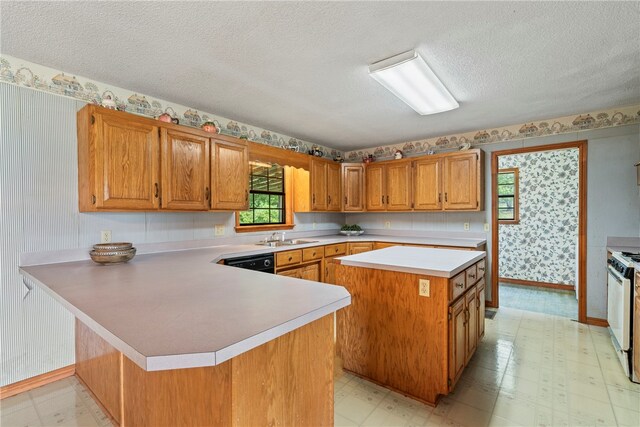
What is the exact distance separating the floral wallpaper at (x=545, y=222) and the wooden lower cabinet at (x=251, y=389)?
4.89 m

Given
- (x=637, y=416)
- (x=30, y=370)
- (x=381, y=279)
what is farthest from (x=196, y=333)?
(x=637, y=416)

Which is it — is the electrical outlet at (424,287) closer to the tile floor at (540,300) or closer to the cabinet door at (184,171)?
the cabinet door at (184,171)

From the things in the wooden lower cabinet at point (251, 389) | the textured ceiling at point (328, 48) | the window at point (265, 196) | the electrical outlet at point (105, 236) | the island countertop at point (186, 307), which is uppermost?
the textured ceiling at point (328, 48)

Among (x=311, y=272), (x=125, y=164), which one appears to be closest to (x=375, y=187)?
(x=311, y=272)

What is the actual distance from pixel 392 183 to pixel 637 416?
3334mm

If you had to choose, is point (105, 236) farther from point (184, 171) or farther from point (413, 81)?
point (413, 81)

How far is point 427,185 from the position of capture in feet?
13.7

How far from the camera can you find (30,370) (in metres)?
2.16

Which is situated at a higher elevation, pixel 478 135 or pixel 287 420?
pixel 478 135

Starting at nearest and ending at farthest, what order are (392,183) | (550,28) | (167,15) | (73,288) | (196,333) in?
(196,333), (73,288), (167,15), (550,28), (392,183)

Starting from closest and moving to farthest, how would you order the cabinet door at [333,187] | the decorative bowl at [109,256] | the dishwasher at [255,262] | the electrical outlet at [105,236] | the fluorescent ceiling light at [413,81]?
the fluorescent ceiling light at [413,81], the decorative bowl at [109,256], the electrical outlet at [105,236], the dishwasher at [255,262], the cabinet door at [333,187]

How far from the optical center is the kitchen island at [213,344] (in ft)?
2.79

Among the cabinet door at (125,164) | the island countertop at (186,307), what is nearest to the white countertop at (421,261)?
the island countertop at (186,307)

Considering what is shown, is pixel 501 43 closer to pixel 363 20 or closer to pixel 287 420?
pixel 363 20
